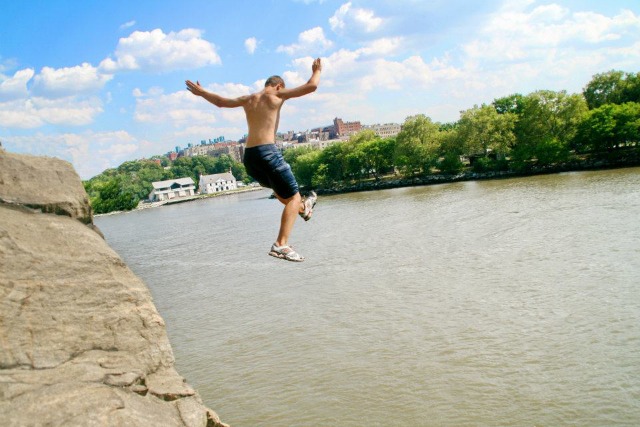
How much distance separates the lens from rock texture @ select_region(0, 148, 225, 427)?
5688 mm

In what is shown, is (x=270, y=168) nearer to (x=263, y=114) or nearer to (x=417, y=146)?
(x=263, y=114)

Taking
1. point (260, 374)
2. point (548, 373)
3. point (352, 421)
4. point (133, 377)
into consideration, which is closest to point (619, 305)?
point (548, 373)

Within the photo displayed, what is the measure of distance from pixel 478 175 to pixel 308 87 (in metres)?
78.6

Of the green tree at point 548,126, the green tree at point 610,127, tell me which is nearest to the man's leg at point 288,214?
the green tree at point 610,127

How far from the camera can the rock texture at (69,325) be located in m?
5.69

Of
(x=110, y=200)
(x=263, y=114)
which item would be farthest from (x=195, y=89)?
(x=110, y=200)

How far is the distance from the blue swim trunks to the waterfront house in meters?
187

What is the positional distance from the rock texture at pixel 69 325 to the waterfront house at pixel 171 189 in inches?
7266

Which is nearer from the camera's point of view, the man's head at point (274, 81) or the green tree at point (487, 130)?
the man's head at point (274, 81)

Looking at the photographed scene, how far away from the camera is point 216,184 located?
623 feet

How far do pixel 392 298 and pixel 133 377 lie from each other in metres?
14.2

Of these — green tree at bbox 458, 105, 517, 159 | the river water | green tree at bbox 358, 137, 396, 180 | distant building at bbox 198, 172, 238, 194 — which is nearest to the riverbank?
green tree at bbox 358, 137, 396, 180

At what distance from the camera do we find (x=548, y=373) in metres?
12.7

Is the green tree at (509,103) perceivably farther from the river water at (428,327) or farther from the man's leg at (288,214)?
the man's leg at (288,214)
